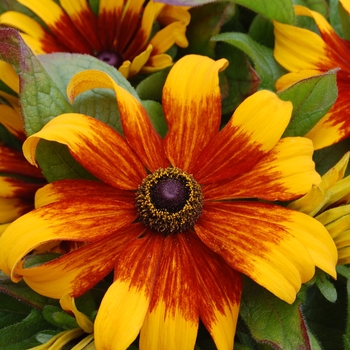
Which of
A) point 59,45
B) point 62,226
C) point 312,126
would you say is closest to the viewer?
point 62,226

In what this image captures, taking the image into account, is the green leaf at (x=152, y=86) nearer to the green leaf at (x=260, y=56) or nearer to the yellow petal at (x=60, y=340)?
the green leaf at (x=260, y=56)

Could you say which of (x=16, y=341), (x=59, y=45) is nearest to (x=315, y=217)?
(x=16, y=341)

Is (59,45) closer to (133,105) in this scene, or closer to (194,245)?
(133,105)

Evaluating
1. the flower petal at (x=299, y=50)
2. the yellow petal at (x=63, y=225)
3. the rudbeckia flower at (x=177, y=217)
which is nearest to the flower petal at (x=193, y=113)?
the rudbeckia flower at (x=177, y=217)

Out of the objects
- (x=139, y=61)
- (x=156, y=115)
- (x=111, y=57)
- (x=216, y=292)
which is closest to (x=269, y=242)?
(x=216, y=292)

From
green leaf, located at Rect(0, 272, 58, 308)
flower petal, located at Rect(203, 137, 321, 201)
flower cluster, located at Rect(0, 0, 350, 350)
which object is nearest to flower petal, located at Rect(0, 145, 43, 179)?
flower cluster, located at Rect(0, 0, 350, 350)
